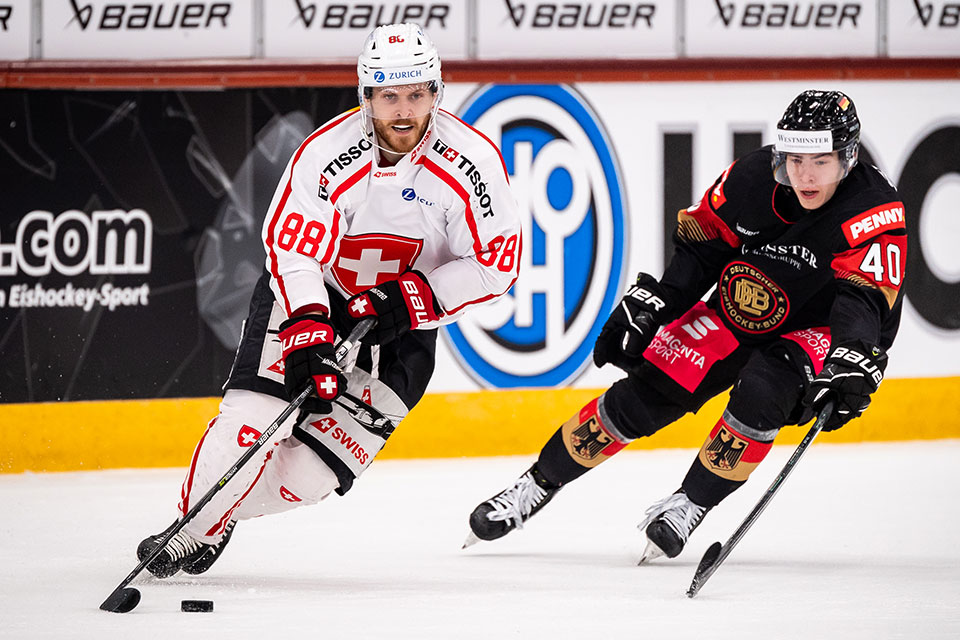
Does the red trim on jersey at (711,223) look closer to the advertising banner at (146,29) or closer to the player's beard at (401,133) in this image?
the player's beard at (401,133)

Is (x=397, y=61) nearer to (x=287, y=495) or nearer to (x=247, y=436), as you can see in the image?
(x=247, y=436)

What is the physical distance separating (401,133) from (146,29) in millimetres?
2541

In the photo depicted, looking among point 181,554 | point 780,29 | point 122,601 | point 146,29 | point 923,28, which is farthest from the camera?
point 923,28

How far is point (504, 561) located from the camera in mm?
3920

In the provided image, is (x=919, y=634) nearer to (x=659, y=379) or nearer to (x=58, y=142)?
(x=659, y=379)

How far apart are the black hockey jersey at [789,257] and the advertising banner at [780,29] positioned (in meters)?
2.22

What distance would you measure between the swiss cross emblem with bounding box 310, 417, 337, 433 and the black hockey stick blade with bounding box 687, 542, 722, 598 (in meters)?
0.94

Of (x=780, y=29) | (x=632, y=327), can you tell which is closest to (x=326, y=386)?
(x=632, y=327)

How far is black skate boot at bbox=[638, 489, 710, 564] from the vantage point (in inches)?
146

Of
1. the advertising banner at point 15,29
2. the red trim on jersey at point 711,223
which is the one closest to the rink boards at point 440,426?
the advertising banner at point 15,29

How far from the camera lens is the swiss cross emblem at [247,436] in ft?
11.2

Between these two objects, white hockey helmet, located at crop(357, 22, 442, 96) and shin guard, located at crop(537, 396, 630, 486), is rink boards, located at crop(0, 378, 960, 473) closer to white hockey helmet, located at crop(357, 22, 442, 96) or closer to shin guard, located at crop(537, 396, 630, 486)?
shin guard, located at crop(537, 396, 630, 486)

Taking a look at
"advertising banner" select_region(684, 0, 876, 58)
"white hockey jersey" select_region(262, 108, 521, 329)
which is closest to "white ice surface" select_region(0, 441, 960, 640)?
"white hockey jersey" select_region(262, 108, 521, 329)

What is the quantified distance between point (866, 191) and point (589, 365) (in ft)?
7.86
